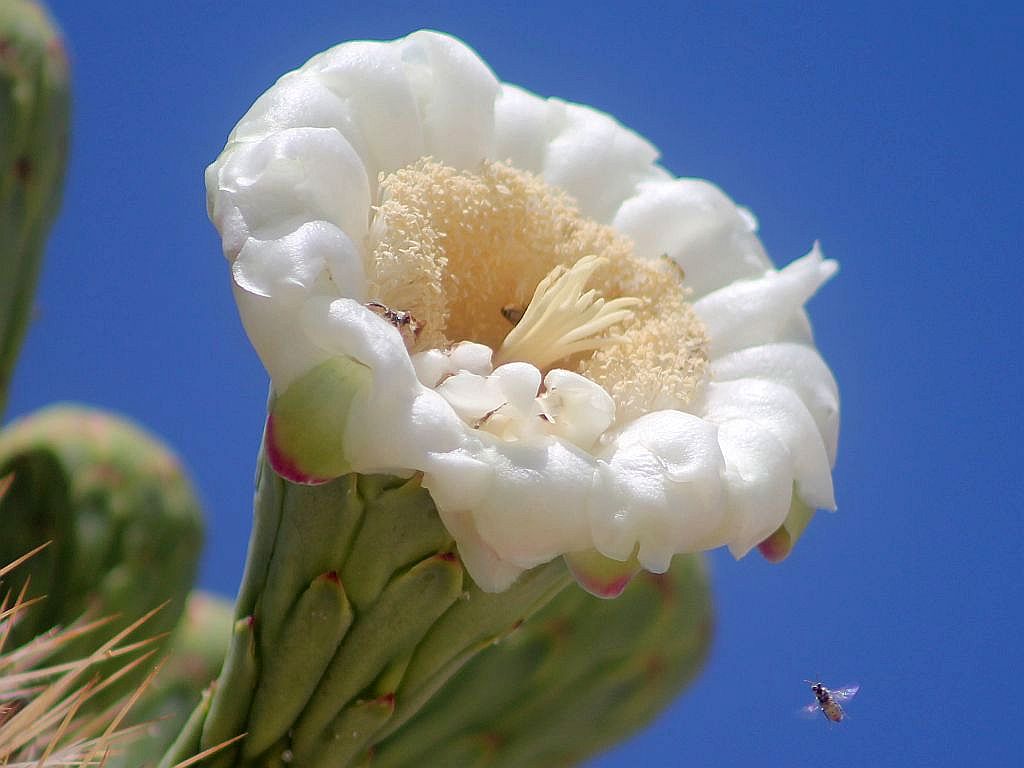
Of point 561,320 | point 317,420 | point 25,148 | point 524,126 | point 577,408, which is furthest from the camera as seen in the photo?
point 25,148

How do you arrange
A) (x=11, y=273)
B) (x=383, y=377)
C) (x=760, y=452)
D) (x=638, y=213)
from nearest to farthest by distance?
(x=383, y=377) < (x=760, y=452) < (x=638, y=213) < (x=11, y=273)

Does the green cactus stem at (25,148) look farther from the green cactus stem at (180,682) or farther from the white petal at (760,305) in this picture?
the white petal at (760,305)

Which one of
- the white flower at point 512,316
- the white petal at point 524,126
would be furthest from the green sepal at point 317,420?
the white petal at point 524,126

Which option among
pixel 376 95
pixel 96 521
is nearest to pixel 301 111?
pixel 376 95

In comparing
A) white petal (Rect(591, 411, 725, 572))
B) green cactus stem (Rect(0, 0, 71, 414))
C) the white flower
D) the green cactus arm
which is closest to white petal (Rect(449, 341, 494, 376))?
the white flower

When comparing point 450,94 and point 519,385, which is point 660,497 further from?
point 450,94

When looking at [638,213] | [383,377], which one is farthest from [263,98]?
[638,213]

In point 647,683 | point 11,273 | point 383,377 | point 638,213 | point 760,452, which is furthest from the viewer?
point 647,683

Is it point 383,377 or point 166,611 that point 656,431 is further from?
point 166,611
